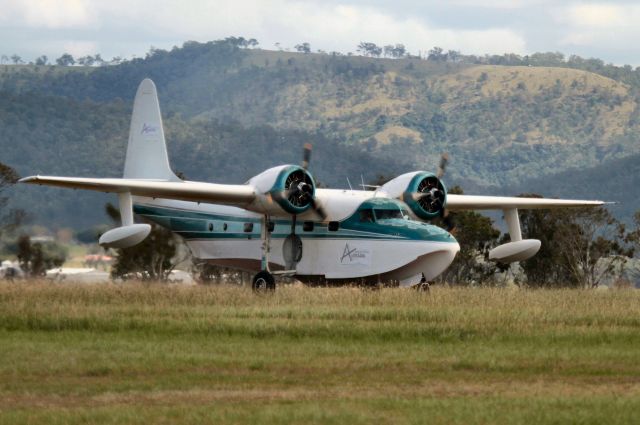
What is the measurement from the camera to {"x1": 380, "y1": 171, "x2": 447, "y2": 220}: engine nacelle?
33.9m

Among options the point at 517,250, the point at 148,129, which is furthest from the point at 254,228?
the point at 517,250

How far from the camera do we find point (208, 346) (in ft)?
63.1

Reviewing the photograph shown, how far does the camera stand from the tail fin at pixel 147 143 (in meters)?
37.8

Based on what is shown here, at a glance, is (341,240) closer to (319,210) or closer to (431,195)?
(319,210)

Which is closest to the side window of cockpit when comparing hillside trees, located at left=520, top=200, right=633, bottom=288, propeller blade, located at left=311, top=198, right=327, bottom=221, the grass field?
propeller blade, located at left=311, top=198, right=327, bottom=221

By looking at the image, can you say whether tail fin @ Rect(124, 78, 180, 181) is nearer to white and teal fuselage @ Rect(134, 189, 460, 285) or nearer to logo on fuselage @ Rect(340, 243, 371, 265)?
white and teal fuselage @ Rect(134, 189, 460, 285)

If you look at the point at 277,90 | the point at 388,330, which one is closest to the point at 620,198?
the point at 277,90

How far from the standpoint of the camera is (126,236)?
3061 centimetres

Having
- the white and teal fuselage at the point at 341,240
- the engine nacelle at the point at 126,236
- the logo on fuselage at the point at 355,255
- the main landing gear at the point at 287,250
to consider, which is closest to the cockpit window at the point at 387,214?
the white and teal fuselage at the point at 341,240

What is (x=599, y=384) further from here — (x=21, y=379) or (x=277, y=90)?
(x=277, y=90)

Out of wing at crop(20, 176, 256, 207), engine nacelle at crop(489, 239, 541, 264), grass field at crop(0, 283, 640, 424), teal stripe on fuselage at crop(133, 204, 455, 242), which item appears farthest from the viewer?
engine nacelle at crop(489, 239, 541, 264)

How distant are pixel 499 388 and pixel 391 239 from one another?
1631 centimetres

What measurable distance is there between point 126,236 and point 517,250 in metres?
10.9

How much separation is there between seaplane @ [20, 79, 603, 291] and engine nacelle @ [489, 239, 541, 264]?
A: 0.09 feet
